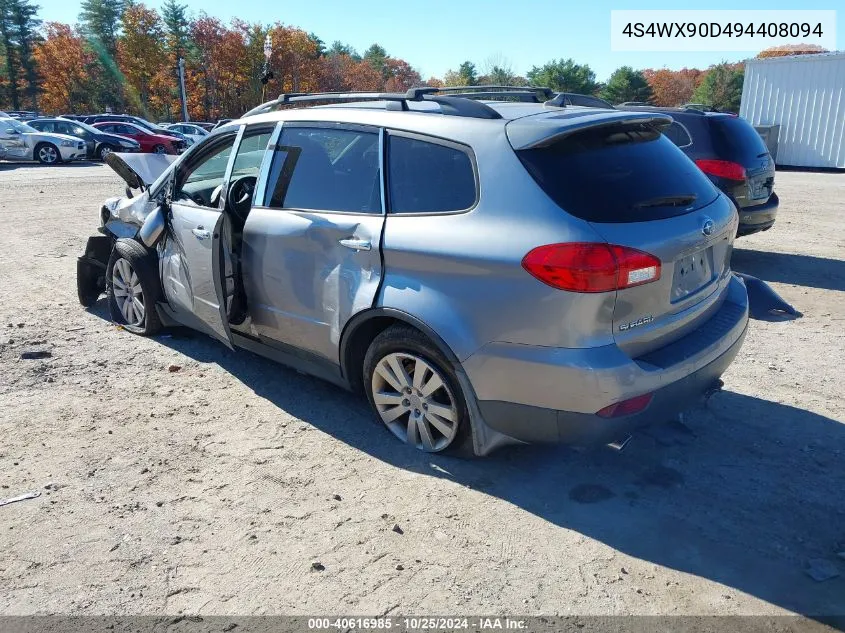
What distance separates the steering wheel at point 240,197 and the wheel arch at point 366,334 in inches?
49.9

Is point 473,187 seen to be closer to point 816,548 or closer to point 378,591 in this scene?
point 378,591

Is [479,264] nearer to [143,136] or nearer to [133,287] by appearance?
[133,287]

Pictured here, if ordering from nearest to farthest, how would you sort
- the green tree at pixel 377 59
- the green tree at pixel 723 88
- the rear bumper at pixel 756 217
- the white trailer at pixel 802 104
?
the rear bumper at pixel 756 217
the white trailer at pixel 802 104
the green tree at pixel 723 88
the green tree at pixel 377 59

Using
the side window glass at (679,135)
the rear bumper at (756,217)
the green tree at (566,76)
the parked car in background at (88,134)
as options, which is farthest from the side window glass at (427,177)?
the green tree at (566,76)

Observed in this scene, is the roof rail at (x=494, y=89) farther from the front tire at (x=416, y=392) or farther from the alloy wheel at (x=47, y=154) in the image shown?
the alloy wheel at (x=47, y=154)

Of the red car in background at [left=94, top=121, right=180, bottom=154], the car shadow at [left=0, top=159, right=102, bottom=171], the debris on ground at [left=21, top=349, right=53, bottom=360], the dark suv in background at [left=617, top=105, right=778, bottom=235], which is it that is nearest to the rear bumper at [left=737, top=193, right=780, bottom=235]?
the dark suv in background at [left=617, top=105, right=778, bottom=235]

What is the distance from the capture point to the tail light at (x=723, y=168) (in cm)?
756

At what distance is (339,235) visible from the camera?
3.80m

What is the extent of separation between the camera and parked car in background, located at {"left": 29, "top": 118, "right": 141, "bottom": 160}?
85.0 ft

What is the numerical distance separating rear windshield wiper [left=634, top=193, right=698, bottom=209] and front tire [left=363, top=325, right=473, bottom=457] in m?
1.21

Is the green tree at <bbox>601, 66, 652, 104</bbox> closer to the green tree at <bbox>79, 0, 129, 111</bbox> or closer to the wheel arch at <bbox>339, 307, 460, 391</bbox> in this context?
the green tree at <bbox>79, 0, 129, 111</bbox>

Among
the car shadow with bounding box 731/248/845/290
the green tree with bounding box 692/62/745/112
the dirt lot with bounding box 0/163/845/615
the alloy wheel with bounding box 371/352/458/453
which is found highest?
the green tree with bounding box 692/62/745/112

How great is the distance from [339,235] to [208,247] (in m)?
1.24

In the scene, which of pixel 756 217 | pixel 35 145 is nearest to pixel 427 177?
pixel 756 217
